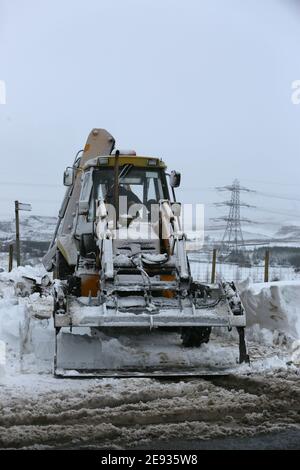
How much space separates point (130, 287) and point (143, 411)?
2013mm

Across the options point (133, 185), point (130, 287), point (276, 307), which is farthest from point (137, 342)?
point (133, 185)

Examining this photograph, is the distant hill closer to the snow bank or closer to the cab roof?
the cab roof

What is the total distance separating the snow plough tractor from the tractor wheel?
11 mm

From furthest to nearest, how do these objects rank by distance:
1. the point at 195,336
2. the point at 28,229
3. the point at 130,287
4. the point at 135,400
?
the point at 28,229 → the point at 195,336 → the point at 130,287 → the point at 135,400

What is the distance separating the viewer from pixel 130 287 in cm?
690

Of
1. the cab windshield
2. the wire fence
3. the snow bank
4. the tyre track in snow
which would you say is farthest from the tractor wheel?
the wire fence

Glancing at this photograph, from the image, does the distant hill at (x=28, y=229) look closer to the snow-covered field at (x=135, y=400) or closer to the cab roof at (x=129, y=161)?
the cab roof at (x=129, y=161)

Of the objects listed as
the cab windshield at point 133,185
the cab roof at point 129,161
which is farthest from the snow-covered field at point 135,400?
the cab roof at point 129,161

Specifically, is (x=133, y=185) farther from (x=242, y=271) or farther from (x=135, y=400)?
(x=242, y=271)

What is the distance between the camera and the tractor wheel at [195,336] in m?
7.55

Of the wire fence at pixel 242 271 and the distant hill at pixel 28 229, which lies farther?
the distant hill at pixel 28 229

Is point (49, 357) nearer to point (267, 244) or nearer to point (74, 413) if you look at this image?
point (74, 413)

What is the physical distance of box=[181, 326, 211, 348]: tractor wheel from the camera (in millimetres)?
7555

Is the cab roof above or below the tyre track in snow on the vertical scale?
above
